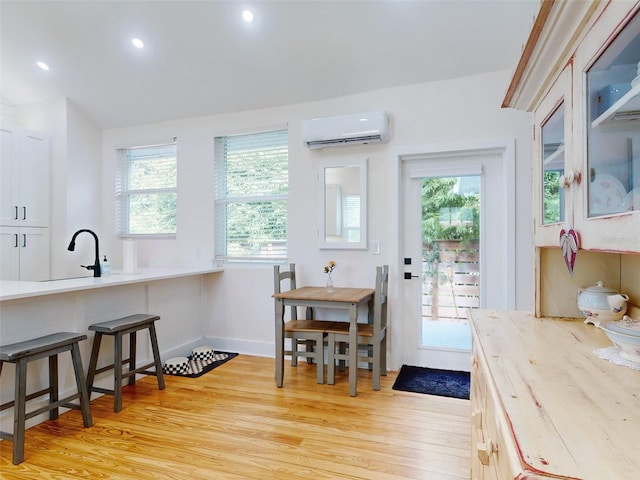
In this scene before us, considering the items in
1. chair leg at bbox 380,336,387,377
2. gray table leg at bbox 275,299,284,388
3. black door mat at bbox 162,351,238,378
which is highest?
gray table leg at bbox 275,299,284,388

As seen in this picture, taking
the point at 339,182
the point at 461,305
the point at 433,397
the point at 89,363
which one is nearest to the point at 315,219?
the point at 339,182

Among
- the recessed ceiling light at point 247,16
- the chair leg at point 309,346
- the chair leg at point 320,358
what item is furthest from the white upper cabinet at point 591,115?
the chair leg at point 309,346

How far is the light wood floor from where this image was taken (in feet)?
6.31

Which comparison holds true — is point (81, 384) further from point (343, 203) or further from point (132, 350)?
point (343, 203)

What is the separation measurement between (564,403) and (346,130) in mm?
2888

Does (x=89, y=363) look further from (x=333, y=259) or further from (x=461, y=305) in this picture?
(x=461, y=305)

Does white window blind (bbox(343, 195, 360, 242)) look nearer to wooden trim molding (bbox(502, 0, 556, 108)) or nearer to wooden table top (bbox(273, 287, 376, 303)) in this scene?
wooden table top (bbox(273, 287, 376, 303))

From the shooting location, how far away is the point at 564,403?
0.79m

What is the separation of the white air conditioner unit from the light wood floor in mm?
2135

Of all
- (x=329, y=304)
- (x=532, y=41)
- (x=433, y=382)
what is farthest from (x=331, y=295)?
(x=532, y=41)

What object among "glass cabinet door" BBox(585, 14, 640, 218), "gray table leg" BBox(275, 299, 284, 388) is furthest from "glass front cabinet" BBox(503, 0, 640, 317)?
"gray table leg" BBox(275, 299, 284, 388)

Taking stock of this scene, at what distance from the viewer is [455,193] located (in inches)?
131

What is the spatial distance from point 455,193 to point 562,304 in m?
1.88

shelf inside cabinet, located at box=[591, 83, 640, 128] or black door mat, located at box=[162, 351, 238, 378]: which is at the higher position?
shelf inside cabinet, located at box=[591, 83, 640, 128]
